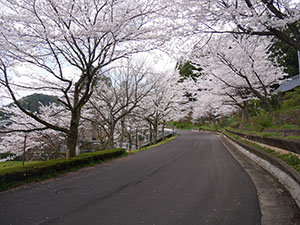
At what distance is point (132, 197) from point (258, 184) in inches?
132

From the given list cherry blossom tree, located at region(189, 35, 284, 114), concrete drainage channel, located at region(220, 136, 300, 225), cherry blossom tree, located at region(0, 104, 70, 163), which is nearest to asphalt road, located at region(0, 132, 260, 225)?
concrete drainage channel, located at region(220, 136, 300, 225)

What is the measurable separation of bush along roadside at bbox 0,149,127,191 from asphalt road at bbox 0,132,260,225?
0.41 metres

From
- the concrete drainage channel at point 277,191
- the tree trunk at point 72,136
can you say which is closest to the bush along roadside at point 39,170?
the tree trunk at point 72,136

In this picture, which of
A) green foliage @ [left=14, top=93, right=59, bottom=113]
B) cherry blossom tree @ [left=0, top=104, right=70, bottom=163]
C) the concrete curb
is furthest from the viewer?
green foliage @ [left=14, top=93, right=59, bottom=113]

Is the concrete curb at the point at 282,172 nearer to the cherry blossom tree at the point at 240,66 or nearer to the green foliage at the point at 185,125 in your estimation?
the cherry blossom tree at the point at 240,66

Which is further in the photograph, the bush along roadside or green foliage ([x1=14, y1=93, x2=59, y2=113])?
green foliage ([x1=14, y1=93, x2=59, y2=113])

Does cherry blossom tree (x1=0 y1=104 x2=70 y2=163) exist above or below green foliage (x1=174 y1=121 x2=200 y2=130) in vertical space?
below

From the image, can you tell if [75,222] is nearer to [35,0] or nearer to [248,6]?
[248,6]

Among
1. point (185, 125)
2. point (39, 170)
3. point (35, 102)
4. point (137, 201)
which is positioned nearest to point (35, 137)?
point (35, 102)

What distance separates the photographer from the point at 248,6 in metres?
5.11

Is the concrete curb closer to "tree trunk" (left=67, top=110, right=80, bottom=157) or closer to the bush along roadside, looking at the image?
the bush along roadside

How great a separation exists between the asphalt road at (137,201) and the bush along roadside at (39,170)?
412mm

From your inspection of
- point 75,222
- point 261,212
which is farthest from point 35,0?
point 261,212

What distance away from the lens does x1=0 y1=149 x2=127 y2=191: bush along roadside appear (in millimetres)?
5559
